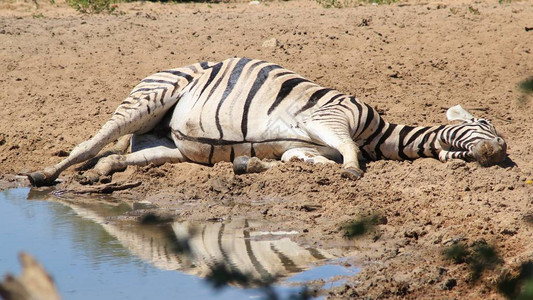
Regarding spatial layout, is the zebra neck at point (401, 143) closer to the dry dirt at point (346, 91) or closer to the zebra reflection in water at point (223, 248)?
the dry dirt at point (346, 91)

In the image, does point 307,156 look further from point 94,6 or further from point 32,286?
point 94,6

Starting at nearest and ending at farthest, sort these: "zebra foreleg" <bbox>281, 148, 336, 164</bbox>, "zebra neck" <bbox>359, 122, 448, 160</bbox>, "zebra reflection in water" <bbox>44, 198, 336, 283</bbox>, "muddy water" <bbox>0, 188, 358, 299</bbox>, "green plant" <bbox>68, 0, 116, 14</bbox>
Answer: "muddy water" <bbox>0, 188, 358, 299</bbox>, "zebra reflection in water" <bbox>44, 198, 336, 283</bbox>, "zebra foreleg" <bbox>281, 148, 336, 164</bbox>, "zebra neck" <bbox>359, 122, 448, 160</bbox>, "green plant" <bbox>68, 0, 116, 14</bbox>

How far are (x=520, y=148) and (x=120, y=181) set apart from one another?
341 cm

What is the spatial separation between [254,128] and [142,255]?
2.53 m

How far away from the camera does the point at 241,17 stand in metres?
11.7

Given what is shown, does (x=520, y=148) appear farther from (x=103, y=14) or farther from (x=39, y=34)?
(x=103, y=14)

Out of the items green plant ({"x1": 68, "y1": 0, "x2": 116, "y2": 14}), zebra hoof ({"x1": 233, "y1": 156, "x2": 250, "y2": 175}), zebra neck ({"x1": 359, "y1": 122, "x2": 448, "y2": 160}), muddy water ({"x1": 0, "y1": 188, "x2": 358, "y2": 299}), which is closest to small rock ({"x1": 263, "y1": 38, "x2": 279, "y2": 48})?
zebra neck ({"x1": 359, "y1": 122, "x2": 448, "y2": 160})

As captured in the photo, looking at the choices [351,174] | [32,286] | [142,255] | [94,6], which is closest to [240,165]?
[351,174]

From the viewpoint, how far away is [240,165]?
683cm

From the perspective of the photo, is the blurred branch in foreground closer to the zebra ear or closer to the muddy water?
the muddy water

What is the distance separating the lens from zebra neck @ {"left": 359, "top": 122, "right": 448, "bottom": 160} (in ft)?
22.9

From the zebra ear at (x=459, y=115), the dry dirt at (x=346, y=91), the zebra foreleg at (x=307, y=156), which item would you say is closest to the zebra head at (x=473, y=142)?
the zebra ear at (x=459, y=115)

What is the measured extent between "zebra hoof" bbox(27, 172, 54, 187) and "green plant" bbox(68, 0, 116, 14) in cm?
Result: 653

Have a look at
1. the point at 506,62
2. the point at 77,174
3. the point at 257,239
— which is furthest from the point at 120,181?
the point at 506,62
